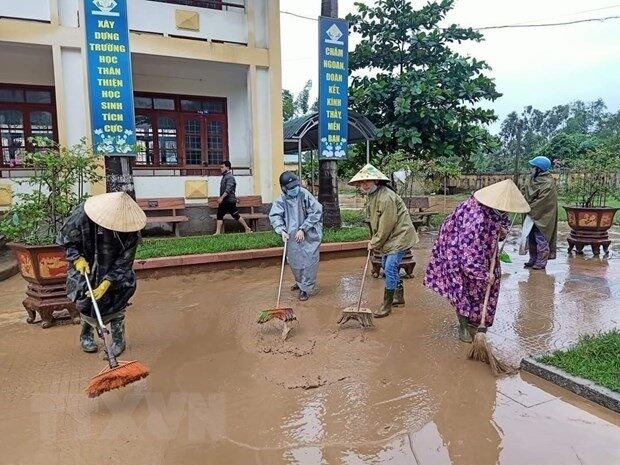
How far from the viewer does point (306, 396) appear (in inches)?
128

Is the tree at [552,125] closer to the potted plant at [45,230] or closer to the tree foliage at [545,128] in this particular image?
the tree foliage at [545,128]

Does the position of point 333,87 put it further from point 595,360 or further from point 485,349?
point 595,360

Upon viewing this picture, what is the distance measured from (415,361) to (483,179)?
2343 centimetres

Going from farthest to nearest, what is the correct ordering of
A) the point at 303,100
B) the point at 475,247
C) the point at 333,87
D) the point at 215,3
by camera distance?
the point at 303,100
the point at 215,3
the point at 333,87
the point at 475,247

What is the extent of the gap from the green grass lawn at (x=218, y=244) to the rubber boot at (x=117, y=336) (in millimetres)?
2943

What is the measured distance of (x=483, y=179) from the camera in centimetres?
2536

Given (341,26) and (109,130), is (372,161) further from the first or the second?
(109,130)

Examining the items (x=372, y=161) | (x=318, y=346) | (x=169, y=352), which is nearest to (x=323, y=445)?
(x=318, y=346)

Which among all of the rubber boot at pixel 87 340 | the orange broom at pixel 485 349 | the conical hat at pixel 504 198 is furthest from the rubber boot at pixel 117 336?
the conical hat at pixel 504 198

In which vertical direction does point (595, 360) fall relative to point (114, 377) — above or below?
below

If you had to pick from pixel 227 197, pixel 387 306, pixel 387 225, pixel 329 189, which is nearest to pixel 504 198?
pixel 387 225

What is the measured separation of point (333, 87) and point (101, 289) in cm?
699

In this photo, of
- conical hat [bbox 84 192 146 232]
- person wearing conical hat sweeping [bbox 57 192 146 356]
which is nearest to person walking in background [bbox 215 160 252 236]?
person wearing conical hat sweeping [bbox 57 192 146 356]

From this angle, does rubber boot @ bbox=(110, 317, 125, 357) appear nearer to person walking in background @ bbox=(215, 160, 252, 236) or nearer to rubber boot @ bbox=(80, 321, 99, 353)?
rubber boot @ bbox=(80, 321, 99, 353)
